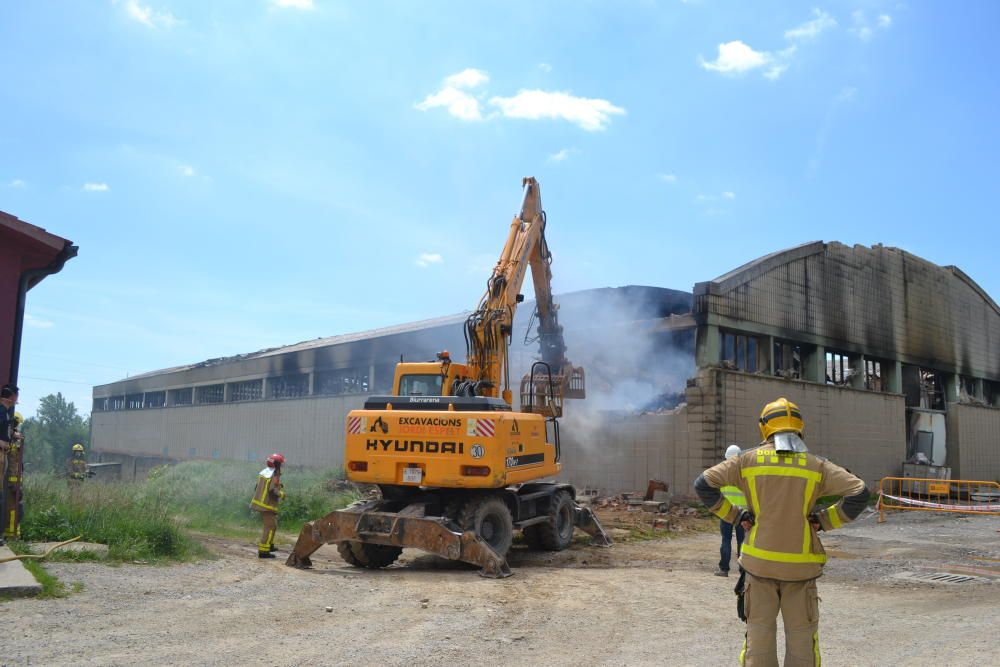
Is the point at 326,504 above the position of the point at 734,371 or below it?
below

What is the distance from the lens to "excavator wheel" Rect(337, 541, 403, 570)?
34.2 ft

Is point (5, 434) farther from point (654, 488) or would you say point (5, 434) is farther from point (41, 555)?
point (654, 488)

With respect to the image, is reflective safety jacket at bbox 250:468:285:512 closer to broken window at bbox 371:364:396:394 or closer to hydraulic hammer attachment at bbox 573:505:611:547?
hydraulic hammer attachment at bbox 573:505:611:547

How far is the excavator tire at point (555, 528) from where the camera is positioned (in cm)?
1195

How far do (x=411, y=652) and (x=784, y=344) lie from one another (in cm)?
1843

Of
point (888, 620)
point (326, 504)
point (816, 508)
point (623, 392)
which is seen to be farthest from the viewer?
point (623, 392)

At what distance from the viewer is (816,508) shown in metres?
4.30

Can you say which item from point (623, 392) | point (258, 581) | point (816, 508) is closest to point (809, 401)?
point (623, 392)

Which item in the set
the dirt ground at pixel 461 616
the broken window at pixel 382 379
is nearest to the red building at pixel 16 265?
the dirt ground at pixel 461 616

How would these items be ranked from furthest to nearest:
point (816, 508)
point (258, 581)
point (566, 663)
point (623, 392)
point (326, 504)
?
point (623, 392) → point (326, 504) → point (258, 581) → point (566, 663) → point (816, 508)

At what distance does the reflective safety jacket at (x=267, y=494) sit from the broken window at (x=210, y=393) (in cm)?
2854

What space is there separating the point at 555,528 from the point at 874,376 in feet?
57.6

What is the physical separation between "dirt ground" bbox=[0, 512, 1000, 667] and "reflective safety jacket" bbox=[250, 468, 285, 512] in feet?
2.26

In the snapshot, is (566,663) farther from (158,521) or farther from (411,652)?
(158,521)
